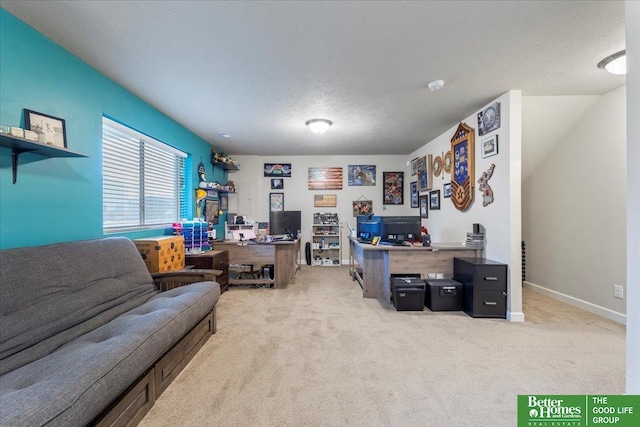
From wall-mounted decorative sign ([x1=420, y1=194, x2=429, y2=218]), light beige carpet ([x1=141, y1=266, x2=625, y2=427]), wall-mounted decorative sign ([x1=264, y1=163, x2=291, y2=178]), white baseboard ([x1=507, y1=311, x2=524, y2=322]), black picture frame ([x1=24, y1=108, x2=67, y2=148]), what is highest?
wall-mounted decorative sign ([x1=264, y1=163, x2=291, y2=178])

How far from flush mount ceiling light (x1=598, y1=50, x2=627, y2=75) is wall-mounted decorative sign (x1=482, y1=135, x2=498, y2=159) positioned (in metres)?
1.00

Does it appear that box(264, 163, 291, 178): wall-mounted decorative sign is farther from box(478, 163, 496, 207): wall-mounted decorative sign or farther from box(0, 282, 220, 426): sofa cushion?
box(0, 282, 220, 426): sofa cushion

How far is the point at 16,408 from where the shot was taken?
0.89 m

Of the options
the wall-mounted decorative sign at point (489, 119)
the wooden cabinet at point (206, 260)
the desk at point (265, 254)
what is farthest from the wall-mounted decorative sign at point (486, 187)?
the wooden cabinet at point (206, 260)

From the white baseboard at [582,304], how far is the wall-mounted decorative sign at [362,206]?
329cm

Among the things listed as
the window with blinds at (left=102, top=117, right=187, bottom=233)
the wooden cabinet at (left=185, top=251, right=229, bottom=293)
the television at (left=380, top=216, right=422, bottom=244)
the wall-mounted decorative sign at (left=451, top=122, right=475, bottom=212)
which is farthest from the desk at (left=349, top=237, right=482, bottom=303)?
the window with blinds at (left=102, top=117, right=187, bottom=233)

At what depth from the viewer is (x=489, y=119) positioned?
3223 mm

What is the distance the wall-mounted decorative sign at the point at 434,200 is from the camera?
15.4ft

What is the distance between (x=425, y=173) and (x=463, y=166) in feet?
4.54

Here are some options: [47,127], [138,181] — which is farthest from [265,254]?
[47,127]

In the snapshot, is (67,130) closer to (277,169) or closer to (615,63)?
(277,169)

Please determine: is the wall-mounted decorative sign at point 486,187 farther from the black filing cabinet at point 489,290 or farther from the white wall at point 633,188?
the white wall at point 633,188

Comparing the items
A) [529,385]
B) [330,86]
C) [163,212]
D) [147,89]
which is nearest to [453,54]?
[330,86]

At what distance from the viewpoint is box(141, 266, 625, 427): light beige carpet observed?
1548 millimetres
